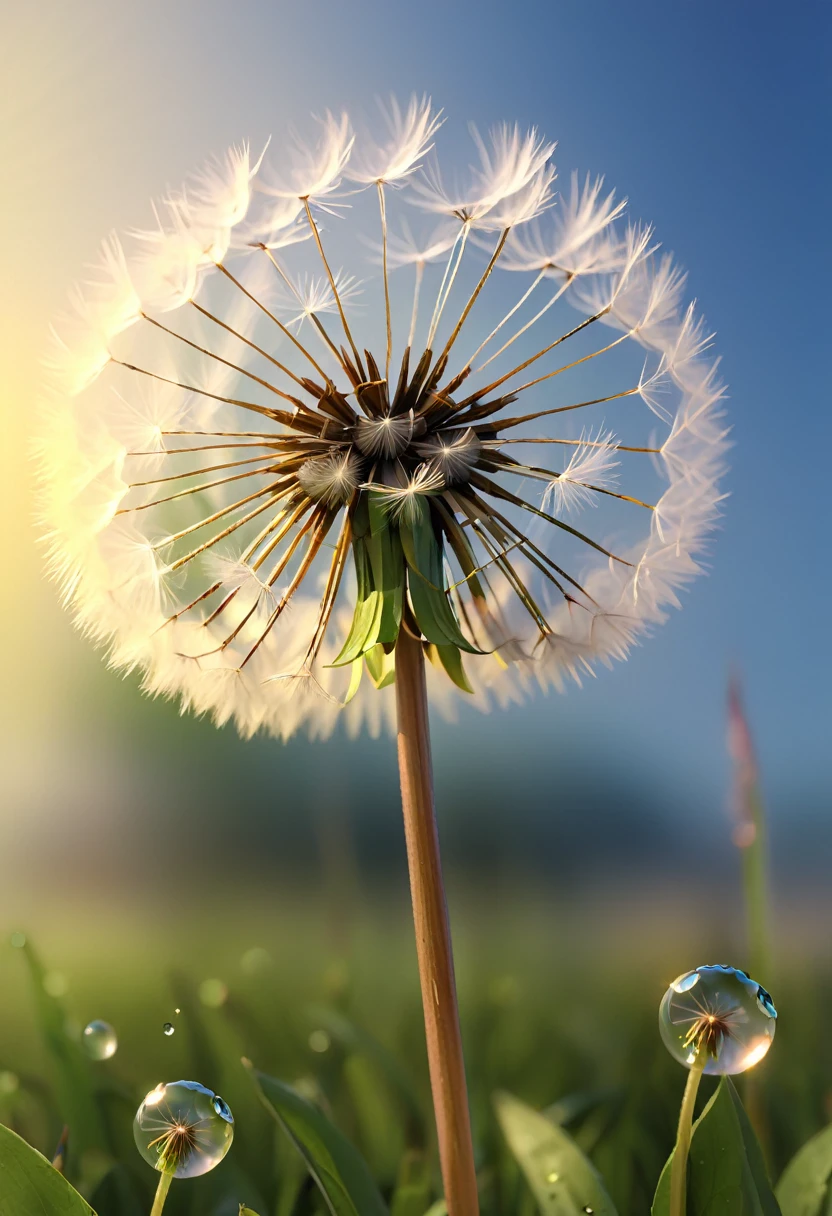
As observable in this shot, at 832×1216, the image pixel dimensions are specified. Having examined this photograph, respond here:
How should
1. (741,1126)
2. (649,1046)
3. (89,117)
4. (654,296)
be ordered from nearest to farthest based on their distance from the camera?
(741,1126) → (654,296) → (649,1046) → (89,117)

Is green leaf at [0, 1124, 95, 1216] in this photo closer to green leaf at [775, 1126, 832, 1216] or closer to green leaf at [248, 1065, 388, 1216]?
green leaf at [248, 1065, 388, 1216]

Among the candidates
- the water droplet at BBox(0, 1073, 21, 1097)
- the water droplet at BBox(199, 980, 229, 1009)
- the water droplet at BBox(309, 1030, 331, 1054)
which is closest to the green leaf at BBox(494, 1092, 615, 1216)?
the water droplet at BBox(309, 1030, 331, 1054)

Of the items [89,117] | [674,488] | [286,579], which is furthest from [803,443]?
[89,117]

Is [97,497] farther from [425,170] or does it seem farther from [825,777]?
[825,777]

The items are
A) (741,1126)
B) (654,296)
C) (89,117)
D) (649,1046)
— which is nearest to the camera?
(741,1126)

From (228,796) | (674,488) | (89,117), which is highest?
(89,117)

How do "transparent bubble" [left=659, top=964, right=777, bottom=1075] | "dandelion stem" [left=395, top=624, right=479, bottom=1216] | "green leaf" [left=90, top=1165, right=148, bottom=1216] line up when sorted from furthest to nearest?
"green leaf" [left=90, top=1165, right=148, bottom=1216] < "dandelion stem" [left=395, top=624, right=479, bottom=1216] < "transparent bubble" [left=659, top=964, right=777, bottom=1075]

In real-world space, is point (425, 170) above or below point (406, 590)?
above

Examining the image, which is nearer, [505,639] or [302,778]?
[505,639]
